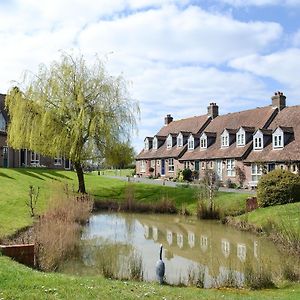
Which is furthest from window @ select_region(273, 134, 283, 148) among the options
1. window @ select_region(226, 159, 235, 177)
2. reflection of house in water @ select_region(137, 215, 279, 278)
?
reflection of house in water @ select_region(137, 215, 279, 278)

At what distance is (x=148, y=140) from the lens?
65.4m

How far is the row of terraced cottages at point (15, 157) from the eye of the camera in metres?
50.2

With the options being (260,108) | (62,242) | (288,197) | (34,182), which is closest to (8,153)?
(34,182)

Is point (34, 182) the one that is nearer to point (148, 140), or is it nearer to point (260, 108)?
point (260, 108)

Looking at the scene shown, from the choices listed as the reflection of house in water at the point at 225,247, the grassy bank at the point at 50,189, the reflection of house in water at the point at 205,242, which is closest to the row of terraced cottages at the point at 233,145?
the grassy bank at the point at 50,189

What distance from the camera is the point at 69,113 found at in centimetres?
3484

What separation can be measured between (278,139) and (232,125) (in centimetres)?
1071

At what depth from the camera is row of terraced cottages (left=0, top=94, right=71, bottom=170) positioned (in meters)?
50.2

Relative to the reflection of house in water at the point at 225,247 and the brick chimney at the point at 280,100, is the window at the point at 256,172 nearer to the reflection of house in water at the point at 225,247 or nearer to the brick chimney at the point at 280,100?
the brick chimney at the point at 280,100

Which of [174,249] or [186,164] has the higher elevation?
[186,164]

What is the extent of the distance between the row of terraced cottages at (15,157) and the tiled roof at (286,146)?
2010 cm

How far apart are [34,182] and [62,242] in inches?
888

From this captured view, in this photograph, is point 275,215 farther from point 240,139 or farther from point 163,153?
point 163,153

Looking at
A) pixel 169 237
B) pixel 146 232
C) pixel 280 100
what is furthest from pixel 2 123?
pixel 169 237
